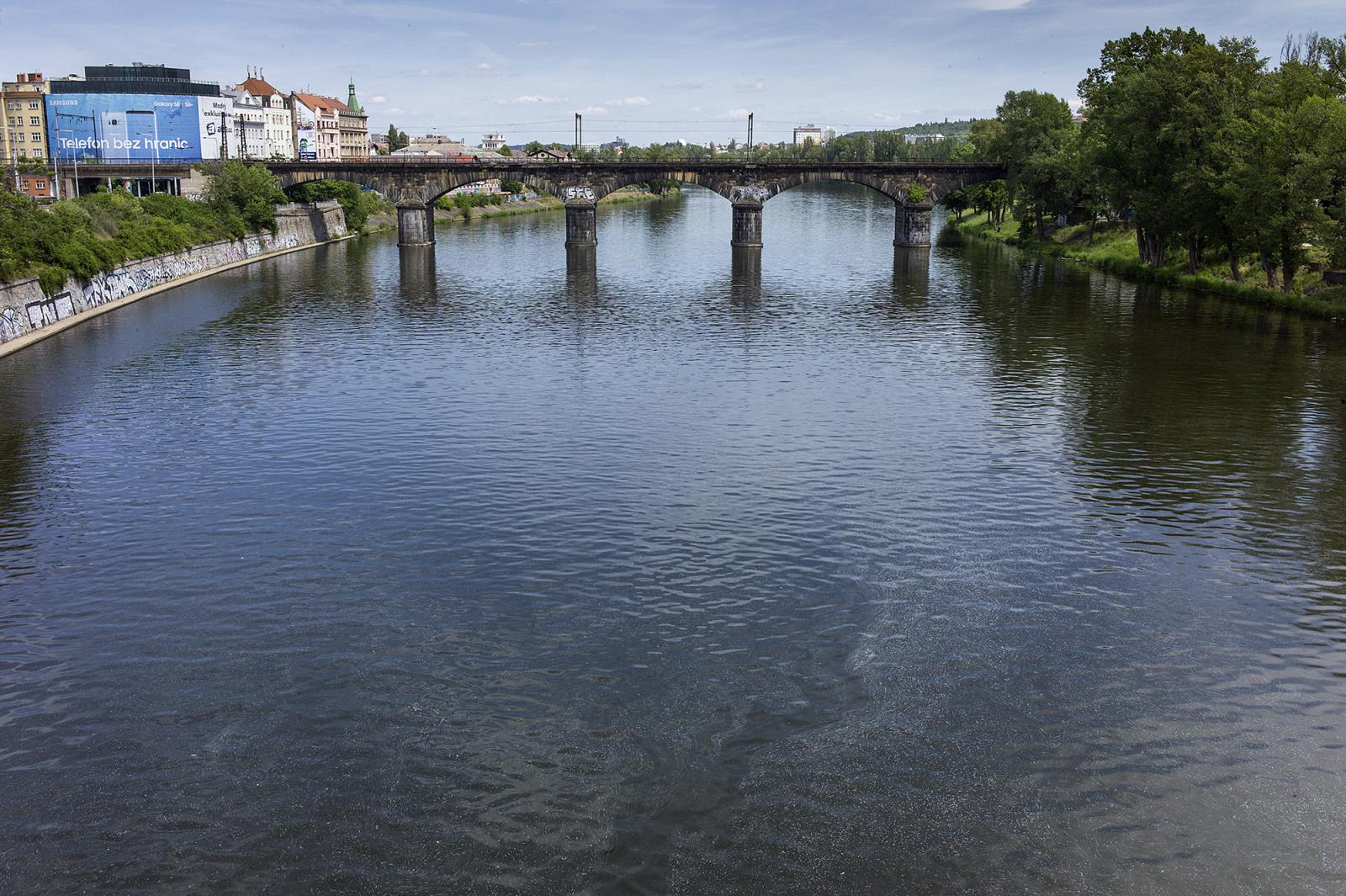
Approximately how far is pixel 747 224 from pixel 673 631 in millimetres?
99755

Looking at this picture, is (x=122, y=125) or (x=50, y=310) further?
(x=122, y=125)

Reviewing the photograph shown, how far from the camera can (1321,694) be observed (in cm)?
2381

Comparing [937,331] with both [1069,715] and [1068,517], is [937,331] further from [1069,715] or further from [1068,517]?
[1069,715]

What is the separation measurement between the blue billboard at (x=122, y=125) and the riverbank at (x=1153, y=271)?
110 m

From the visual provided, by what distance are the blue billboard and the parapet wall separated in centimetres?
3393

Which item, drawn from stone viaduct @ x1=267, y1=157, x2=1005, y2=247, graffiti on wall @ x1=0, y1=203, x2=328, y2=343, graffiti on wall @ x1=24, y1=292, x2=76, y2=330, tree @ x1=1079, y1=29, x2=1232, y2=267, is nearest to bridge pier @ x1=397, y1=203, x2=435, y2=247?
stone viaduct @ x1=267, y1=157, x2=1005, y2=247

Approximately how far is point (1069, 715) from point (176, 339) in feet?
188

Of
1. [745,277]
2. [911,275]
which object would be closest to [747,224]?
[745,277]

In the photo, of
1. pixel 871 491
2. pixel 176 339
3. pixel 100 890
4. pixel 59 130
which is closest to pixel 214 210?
pixel 176 339

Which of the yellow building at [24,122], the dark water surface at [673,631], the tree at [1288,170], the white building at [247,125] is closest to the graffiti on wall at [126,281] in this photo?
the dark water surface at [673,631]

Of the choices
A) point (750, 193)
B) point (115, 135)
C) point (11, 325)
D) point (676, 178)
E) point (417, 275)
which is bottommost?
point (11, 325)

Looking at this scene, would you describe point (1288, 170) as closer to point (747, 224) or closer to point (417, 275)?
point (747, 224)

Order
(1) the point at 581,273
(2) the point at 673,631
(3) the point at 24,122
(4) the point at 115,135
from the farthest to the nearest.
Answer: (3) the point at 24,122, (4) the point at 115,135, (1) the point at 581,273, (2) the point at 673,631

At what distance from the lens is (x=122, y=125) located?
501 feet
